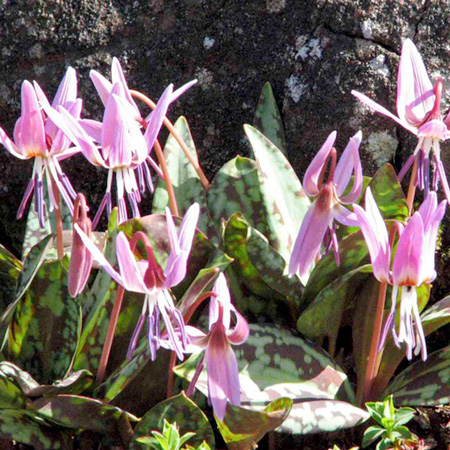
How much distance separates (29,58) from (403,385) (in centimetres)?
123

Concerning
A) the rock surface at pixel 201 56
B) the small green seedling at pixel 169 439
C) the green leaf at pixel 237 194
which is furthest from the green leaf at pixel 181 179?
the small green seedling at pixel 169 439

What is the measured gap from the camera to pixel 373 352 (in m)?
1.57

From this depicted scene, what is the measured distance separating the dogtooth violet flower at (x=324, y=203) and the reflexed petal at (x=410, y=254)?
0.17 m

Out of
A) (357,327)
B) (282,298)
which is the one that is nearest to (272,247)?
(282,298)

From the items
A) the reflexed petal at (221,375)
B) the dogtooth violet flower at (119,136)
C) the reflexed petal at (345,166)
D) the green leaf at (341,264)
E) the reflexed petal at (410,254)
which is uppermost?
the dogtooth violet flower at (119,136)

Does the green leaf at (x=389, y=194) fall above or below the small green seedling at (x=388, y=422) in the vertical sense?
above

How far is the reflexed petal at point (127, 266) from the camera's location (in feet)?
3.93

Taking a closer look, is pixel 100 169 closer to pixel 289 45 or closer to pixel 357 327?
pixel 289 45

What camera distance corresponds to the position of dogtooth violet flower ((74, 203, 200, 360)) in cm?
122

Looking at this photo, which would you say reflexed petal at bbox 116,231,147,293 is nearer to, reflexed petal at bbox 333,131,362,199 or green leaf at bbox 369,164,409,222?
reflexed petal at bbox 333,131,362,199

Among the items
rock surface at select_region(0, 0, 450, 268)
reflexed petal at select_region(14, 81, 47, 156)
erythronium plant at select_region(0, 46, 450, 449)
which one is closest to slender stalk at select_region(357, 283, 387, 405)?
erythronium plant at select_region(0, 46, 450, 449)

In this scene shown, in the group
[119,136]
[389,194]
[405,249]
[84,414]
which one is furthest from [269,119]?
[84,414]

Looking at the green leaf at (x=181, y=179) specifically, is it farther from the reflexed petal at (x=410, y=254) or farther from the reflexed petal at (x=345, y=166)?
the reflexed petal at (x=410, y=254)

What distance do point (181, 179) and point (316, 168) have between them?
0.49 m
